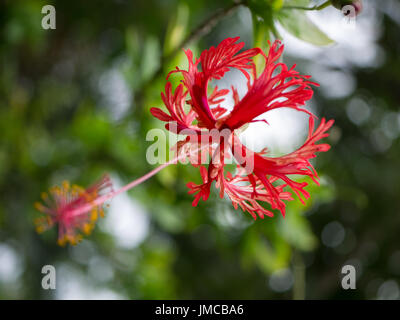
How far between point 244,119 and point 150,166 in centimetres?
72

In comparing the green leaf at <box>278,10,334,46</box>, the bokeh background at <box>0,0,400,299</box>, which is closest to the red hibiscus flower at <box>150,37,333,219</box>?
the green leaf at <box>278,10,334,46</box>

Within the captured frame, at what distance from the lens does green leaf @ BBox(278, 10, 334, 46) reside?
24.1 inches

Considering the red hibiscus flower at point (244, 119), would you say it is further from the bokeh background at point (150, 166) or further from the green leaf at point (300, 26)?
the bokeh background at point (150, 166)

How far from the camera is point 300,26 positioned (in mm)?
617

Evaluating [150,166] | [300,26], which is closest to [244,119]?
[300,26]

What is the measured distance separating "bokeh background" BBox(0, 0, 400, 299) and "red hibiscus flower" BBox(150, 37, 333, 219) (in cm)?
54

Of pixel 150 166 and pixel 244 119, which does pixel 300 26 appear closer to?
pixel 244 119

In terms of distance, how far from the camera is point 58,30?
192cm

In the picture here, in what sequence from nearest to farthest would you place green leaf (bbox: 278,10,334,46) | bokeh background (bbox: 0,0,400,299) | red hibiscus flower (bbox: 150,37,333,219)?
red hibiscus flower (bbox: 150,37,333,219) < green leaf (bbox: 278,10,334,46) < bokeh background (bbox: 0,0,400,299)

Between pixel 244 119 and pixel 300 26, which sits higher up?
pixel 300 26

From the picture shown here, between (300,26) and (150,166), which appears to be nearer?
(300,26)

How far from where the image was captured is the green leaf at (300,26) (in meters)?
0.61

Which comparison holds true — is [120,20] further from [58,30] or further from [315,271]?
[315,271]

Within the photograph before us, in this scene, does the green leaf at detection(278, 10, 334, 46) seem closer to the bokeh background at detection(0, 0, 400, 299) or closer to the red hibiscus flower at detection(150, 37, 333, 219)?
the red hibiscus flower at detection(150, 37, 333, 219)
